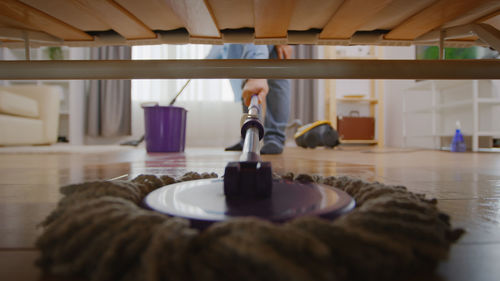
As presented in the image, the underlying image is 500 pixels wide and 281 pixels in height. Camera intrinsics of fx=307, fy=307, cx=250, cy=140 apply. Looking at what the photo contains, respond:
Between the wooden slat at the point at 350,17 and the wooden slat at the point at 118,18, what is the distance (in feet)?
1.17

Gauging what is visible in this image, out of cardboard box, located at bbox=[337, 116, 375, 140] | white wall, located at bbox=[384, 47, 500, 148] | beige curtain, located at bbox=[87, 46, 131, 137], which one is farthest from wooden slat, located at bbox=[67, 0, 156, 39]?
beige curtain, located at bbox=[87, 46, 131, 137]

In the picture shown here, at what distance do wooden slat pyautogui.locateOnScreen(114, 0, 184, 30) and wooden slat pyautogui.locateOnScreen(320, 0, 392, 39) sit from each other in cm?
28

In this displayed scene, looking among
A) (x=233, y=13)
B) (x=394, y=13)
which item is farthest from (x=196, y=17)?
(x=394, y=13)

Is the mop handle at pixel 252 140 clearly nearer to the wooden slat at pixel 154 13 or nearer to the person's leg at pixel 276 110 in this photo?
the wooden slat at pixel 154 13

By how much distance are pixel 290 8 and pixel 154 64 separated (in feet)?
0.89

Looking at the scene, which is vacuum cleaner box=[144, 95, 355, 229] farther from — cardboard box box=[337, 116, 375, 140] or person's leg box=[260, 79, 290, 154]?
cardboard box box=[337, 116, 375, 140]

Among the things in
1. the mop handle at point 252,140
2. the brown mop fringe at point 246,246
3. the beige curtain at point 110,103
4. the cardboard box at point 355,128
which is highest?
the beige curtain at point 110,103

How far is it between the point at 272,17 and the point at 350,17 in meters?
0.14

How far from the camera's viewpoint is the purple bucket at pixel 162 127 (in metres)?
1.79

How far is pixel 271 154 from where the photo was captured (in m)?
1.62

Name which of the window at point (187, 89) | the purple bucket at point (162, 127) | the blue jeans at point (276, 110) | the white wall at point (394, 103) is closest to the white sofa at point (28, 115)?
the window at point (187, 89)

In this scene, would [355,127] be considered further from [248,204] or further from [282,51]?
[248,204]

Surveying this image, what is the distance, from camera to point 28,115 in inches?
117

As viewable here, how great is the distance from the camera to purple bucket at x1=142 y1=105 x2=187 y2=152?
1.79 metres
